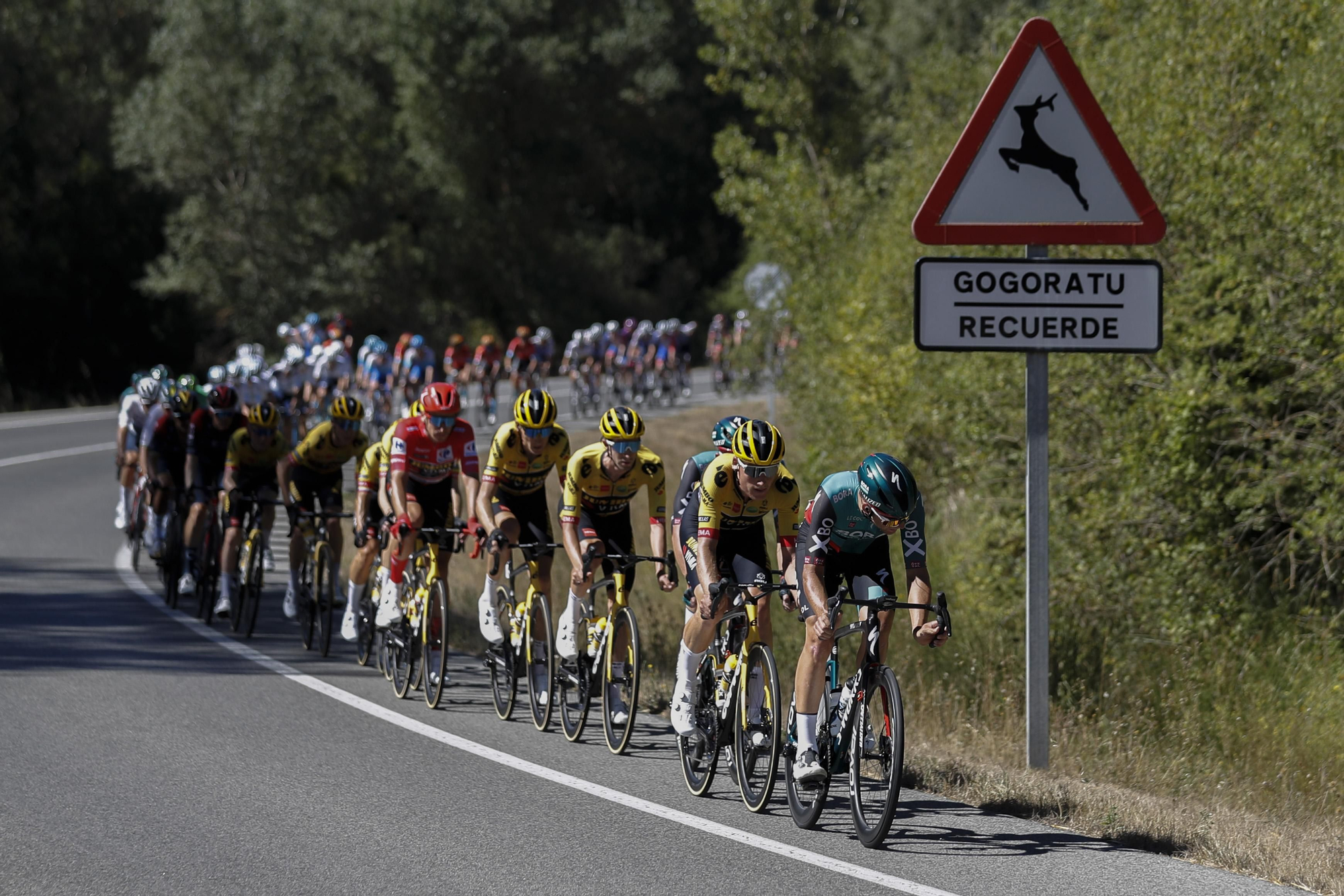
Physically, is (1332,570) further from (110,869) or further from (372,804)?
(110,869)

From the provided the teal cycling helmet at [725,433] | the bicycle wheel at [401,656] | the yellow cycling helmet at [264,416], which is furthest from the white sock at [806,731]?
the yellow cycling helmet at [264,416]

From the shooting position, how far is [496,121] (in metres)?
51.9

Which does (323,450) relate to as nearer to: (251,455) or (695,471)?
(251,455)

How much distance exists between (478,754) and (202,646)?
14.3ft

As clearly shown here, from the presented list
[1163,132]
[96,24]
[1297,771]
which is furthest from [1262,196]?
[96,24]

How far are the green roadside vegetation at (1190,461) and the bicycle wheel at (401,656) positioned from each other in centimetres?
315

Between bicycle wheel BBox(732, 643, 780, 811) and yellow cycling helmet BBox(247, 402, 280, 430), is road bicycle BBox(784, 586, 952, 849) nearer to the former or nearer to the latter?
bicycle wheel BBox(732, 643, 780, 811)

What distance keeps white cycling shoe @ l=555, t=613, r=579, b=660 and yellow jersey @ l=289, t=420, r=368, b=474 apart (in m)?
3.79

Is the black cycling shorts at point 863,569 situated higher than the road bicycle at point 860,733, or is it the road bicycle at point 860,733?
the black cycling shorts at point 863,569

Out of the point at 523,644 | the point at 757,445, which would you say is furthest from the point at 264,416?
the point at 757,445

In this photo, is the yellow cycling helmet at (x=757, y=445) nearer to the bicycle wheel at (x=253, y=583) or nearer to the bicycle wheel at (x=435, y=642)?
the bicycle wheel at (x=435, y=642)

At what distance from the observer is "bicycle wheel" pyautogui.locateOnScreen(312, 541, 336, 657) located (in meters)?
11.2

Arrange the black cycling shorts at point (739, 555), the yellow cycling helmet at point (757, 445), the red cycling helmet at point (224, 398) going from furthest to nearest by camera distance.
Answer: the red cycling helmet at point (224, 398) → the black cycling shorts at point (739, 555) → the yellow cycling helmet at point (757, 445)

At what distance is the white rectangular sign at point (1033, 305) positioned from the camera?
6879 mm
